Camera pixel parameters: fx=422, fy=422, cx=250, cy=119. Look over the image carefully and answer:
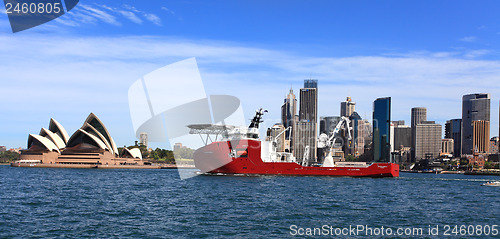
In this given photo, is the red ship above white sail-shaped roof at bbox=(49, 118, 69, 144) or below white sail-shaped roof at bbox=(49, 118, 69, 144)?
below

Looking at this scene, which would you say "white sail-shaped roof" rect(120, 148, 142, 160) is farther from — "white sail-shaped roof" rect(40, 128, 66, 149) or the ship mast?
the ship mast

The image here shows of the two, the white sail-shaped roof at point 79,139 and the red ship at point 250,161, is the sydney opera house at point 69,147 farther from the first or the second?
the red ship at point 250,161

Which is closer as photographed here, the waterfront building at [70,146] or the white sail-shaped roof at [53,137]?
the waterfront building at [70,146]

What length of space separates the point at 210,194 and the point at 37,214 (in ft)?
47.0

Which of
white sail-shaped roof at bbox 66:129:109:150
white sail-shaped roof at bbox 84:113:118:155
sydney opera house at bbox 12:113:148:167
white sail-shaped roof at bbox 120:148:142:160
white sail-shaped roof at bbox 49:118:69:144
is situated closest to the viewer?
white sail-shaped roof at bbox 66:129:109:150

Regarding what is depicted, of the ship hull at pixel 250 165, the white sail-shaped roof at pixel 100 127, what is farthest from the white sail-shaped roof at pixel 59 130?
the ship hull at pixel 250 165

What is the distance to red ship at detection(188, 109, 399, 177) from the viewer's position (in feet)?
201

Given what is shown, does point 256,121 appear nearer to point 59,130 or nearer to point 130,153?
point 59,130

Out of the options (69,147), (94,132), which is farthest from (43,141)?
(94,132)

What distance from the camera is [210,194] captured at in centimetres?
3494

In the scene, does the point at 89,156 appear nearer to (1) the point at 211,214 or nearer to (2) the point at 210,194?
(2) the point at 210,194

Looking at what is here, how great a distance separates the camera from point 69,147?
126 meters

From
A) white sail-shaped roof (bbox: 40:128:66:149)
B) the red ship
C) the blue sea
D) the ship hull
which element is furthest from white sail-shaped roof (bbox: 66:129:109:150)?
the blue sea

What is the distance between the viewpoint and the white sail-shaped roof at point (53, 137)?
125312 mm
